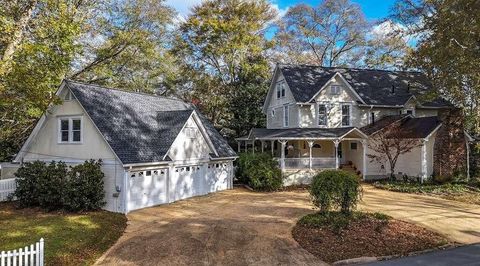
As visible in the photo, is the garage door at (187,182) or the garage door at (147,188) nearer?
the garage door at (147,188)

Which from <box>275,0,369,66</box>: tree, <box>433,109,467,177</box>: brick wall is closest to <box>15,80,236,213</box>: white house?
<box>433,109,467,177</box>: brick wall

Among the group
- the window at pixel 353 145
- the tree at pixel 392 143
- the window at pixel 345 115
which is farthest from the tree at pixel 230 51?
the tree at pixel 392 143

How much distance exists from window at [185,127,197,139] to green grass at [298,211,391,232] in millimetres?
9793

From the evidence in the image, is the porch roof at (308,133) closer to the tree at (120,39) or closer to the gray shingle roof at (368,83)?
the gray shingle roof at (368,83)

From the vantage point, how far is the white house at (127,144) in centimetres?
1758

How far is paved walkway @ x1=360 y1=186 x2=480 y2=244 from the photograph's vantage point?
45.7 ft

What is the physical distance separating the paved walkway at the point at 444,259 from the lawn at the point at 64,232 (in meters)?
8.90

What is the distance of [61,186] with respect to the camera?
17.0 metres

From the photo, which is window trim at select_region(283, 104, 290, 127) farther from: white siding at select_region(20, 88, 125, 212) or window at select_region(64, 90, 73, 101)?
window at select_region(64, 90, 73, 101)

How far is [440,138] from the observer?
26.7 metres

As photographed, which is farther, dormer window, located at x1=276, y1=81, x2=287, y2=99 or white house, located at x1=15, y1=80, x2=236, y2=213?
dormer window, located at x1=276, y1=81, x2=287, y2=99

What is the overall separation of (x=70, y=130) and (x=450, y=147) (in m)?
25.9

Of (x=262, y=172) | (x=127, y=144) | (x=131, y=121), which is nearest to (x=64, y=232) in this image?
(x=127, y=144)

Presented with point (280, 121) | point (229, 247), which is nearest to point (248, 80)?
point (280, 121)
